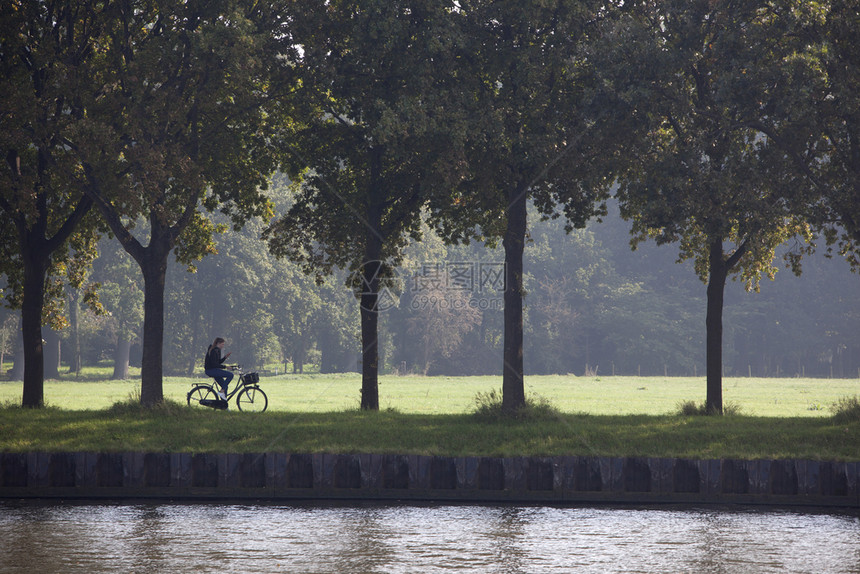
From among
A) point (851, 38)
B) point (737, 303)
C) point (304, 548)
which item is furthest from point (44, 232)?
point (737, 303)

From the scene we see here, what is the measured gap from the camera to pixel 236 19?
18188 millimetres

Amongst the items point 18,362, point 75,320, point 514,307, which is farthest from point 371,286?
point 18,362

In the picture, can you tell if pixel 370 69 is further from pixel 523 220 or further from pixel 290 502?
pixel 290 502

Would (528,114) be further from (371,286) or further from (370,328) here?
(370,328)

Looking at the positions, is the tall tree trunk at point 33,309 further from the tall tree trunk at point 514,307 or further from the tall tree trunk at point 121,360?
the tall tree trunk at point 121,360

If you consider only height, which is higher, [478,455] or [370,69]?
[370,69]

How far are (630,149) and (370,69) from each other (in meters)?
6.09

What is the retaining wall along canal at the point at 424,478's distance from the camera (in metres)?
13.4

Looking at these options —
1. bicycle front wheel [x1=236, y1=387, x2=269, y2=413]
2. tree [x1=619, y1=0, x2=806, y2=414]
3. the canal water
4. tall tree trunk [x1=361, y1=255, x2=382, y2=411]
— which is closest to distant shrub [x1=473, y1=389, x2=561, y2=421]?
tall tree trunk [x1=361, y1=255, x2=382, y2=411]

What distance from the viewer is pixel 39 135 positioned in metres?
18.6

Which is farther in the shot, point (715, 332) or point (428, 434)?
point (715, 332)

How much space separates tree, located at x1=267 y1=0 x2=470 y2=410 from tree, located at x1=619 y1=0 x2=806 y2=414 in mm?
4419

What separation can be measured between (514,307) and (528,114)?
14.1 ft

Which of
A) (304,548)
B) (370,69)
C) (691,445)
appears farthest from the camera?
(370,69)
